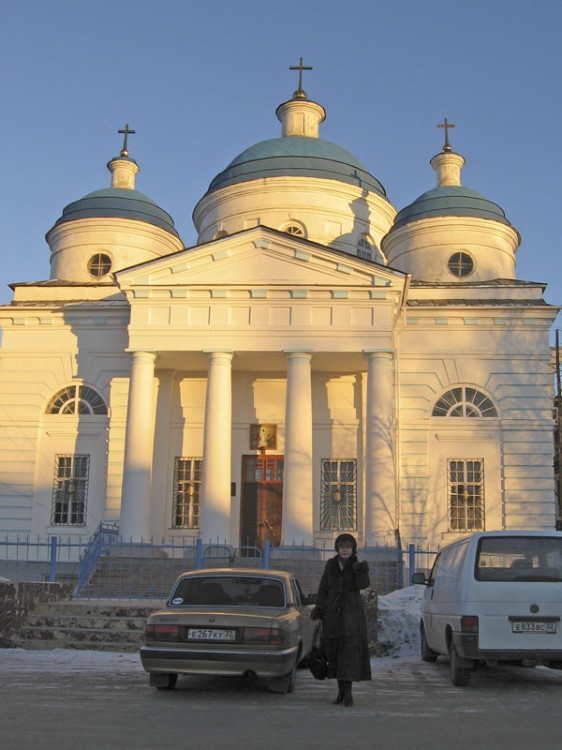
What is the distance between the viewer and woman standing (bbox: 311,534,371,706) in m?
7.34

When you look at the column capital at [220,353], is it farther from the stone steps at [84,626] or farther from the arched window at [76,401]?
the stone steps at [84,626]

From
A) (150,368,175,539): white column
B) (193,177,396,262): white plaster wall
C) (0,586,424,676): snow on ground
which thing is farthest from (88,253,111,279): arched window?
(0,586,424,676): snow on ground

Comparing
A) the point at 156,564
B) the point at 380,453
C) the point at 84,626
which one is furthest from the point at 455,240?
the point at 84,626

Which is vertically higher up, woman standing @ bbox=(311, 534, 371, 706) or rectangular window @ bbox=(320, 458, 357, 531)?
rectangular window @ bbox=(320, 458, 357, 531)

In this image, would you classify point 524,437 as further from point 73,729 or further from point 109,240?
point 73,729

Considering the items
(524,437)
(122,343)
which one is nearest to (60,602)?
(122,343)

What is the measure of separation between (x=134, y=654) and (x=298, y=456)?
28.6 ft

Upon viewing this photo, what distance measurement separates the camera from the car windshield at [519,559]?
8.55 m

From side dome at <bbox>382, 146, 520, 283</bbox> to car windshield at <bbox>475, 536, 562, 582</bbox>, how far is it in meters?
15.9

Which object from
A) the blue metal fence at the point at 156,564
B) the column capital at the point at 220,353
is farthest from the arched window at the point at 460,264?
the blue metal fence at the point at 156,564

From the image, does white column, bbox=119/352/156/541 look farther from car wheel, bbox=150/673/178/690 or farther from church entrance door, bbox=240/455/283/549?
car wheel, bbox=150/673/178/690

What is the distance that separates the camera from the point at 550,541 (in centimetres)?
877

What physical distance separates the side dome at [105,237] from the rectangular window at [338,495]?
8.37 metres

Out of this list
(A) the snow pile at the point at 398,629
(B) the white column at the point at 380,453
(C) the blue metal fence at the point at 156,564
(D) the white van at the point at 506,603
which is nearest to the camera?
(D) the white van at the point at 506,603
